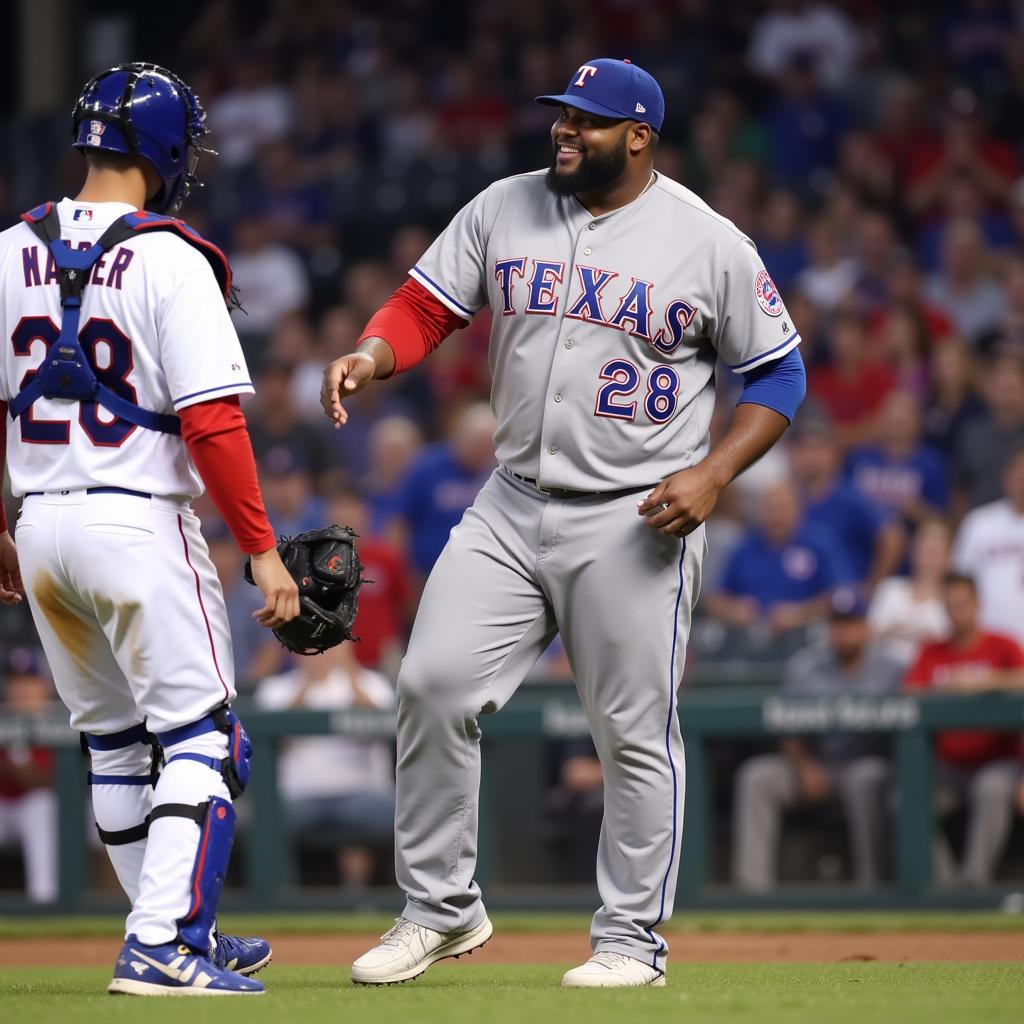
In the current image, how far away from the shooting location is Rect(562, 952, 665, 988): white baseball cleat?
13.1 feet

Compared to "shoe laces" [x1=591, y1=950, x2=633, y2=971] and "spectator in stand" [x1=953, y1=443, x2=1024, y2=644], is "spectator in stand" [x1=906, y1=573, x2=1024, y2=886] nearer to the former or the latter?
"spectator in stand" [x1=953, y1=443, x2=1024, y2=644]

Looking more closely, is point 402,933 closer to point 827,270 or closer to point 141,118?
point 141,118

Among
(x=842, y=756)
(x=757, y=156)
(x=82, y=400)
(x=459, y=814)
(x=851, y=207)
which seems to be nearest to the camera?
(x=82, y=400)

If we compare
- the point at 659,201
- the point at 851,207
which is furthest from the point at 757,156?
the point at 659,201

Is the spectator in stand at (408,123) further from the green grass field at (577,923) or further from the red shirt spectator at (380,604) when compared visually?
the green grass field at (577,923)

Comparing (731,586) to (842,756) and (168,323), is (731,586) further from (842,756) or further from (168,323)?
(168,323)

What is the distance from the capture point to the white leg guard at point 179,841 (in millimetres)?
3714

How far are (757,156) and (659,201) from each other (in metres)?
7.15

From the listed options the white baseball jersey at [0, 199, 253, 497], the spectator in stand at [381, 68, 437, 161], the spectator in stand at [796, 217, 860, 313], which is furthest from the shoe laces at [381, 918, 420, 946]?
the spectator in stand at [381, 68, 437, 161]

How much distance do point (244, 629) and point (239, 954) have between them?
192 inches

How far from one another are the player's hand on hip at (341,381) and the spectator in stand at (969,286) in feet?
19.9

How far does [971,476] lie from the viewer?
8.66m

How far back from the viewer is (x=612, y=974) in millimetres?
4027

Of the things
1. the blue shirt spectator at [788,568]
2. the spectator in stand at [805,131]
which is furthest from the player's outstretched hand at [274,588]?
the spectator in stand at [805,131]
